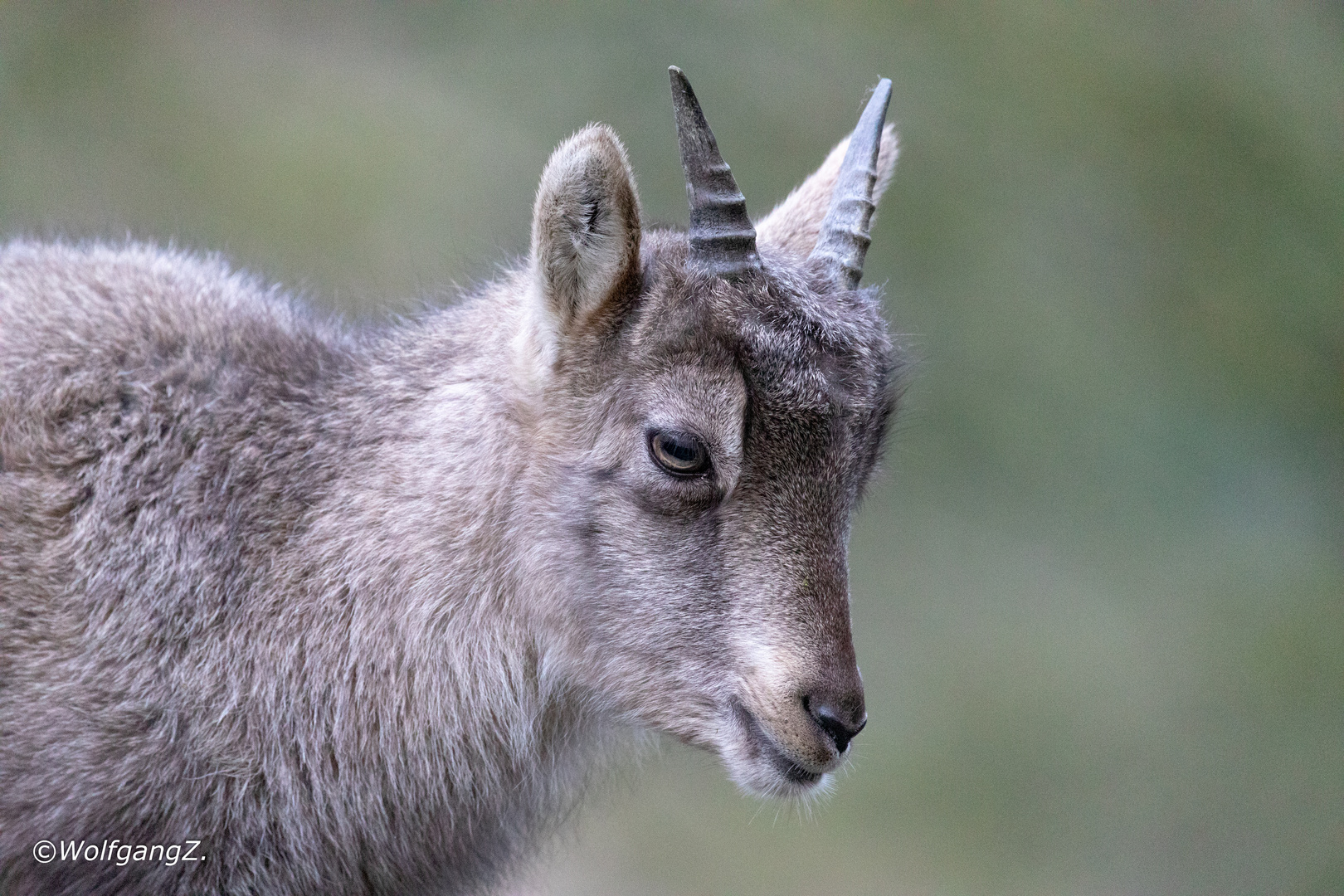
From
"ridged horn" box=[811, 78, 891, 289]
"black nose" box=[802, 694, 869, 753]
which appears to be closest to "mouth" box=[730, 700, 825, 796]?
"black nose" box=[802, 694, 869, 753]

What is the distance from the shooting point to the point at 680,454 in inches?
164

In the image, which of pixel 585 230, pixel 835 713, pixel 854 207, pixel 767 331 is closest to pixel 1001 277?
pixel 854 207

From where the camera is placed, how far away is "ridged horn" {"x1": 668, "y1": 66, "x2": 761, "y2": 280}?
13.7 ft

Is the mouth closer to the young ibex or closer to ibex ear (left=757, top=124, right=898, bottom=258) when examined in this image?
the young ibex

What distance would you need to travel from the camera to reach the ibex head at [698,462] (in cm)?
411

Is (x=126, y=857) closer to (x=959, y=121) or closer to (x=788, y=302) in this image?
(x=788, y=302)

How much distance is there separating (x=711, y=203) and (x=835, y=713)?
1.76 meters

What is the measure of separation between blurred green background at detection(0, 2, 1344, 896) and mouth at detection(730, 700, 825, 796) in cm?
647

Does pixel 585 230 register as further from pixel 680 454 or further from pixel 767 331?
pixel 680 454

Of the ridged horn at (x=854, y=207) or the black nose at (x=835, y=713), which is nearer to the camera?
the black nose at (x=835, y=713)

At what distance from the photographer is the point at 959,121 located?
1178cm

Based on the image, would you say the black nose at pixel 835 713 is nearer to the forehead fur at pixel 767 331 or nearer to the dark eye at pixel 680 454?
the dark eye at pixel 680 454

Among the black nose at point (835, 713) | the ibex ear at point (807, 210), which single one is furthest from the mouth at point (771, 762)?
A: the ibex ear at point (807, 210)

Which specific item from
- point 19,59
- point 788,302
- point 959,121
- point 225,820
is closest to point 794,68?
point 959,121
